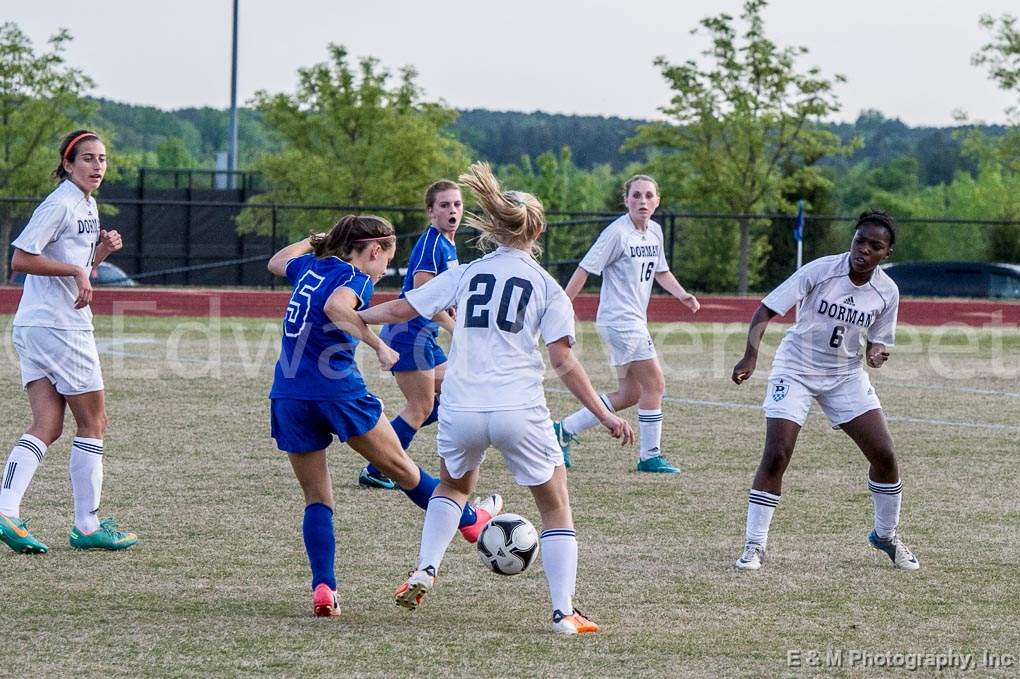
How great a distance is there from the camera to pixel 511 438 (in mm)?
5273

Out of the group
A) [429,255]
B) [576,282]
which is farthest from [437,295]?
[576,282]

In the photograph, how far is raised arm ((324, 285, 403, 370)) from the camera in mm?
5500

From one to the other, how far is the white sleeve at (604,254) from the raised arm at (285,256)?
375cm

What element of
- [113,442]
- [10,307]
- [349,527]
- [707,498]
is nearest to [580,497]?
[707,498]

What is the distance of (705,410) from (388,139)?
79.2 feet

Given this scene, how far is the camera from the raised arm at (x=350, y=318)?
5.50 meters

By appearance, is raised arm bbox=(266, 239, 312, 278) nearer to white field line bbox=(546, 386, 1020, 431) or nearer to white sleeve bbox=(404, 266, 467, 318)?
white sleeve bbox=(404, 266, 467, 318)

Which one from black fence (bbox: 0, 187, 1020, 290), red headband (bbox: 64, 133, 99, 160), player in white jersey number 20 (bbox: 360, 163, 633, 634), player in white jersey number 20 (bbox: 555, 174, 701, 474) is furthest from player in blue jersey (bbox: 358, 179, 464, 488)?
black fence (bbox: 0, 187, 1020, 290)

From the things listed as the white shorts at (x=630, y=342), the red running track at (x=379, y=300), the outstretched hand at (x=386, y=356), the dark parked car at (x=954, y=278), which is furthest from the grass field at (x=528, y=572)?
the dark parked car at (x=954, y=278)

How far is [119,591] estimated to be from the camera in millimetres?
6039

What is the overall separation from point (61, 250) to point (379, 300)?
61.5ft

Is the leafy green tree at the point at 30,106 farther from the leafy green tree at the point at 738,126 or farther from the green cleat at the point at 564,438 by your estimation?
the green cleat at the point at 564,438

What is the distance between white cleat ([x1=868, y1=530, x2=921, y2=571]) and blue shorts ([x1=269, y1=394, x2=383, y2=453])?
2786 mm

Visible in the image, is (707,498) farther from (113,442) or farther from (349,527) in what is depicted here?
(113,442)
